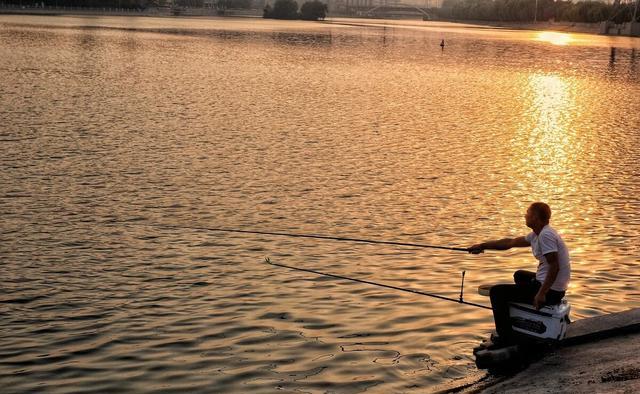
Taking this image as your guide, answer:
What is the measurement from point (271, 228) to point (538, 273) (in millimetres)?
9477

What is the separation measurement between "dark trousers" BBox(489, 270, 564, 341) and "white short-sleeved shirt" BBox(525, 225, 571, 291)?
15 cm

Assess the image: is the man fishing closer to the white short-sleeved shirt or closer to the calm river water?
the white short-sleeved shirt

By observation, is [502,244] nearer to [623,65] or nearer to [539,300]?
[539,300]

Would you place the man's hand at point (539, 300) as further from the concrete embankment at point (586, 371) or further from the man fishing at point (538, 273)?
the concrete embankment at point (586, 371)

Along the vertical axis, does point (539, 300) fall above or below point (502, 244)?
below

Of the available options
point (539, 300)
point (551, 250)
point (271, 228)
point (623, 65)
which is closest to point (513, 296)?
point (539, 300)

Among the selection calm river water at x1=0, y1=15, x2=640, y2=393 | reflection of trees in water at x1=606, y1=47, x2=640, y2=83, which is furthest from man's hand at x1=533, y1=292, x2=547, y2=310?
reflection of trees in water at x1=606, y1=47, x2=640, y2=83

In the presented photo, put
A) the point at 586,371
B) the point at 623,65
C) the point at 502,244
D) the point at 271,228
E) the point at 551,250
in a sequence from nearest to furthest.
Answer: the point at 586,371
the point at 551,250
the point at 502,244
the point at 271,228
the point at 623,65

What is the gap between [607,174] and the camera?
1161 inches

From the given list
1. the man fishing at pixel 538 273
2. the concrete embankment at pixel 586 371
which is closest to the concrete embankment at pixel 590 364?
the concrete embankment at pixel 586 371

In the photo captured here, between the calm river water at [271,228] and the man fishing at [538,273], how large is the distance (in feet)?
3.94

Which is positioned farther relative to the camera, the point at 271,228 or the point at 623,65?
the point at 623,65

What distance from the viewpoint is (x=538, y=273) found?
11336 millimetres

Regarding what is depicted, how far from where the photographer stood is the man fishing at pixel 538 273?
1107 centimetres
